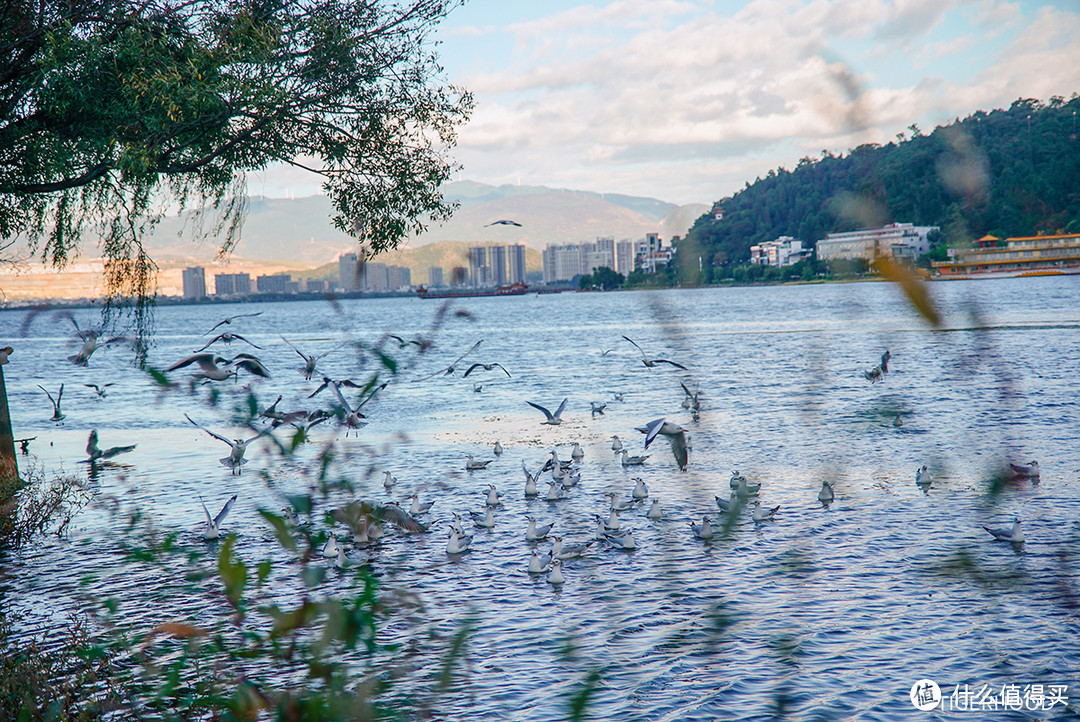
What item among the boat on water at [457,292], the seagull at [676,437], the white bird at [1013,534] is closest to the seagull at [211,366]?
the boat on water at [457,292]

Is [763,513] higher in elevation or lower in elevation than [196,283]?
lower

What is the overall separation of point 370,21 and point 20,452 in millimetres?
22012

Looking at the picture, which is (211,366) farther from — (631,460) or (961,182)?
(631,460)

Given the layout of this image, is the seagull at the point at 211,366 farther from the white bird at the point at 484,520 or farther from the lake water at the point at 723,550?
the white bird at the point at 484,520

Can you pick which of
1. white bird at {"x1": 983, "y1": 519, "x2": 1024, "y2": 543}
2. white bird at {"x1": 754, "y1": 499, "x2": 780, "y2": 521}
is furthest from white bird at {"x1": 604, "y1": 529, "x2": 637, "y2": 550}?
white bird at {"x1": 983, "y1": 519, "x2": 1024, "y2": 543}

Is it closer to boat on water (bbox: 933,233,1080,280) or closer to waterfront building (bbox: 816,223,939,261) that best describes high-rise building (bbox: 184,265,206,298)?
boat on water (bbox: 933,233,1080,280)

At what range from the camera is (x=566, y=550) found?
47.2 feet

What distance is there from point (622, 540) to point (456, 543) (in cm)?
289

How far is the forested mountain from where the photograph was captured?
1340 millimetres

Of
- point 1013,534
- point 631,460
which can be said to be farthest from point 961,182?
point 631,460

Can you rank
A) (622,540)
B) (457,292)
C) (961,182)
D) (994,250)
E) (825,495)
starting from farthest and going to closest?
1. (825,495)
2. (622,540)
3. (457,292)
4. (994,250)
5. (961,182)

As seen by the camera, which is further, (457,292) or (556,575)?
(556,575)

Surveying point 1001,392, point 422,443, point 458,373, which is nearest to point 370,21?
point 1001,392

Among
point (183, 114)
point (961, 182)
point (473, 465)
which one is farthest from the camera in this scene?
point (473, 465)
